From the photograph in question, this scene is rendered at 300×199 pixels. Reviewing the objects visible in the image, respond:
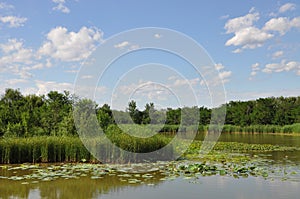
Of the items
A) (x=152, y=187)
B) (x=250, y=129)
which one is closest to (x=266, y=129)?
(x=250, y=129)

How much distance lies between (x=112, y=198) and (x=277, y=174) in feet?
17.2

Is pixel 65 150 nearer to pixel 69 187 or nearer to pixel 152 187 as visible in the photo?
pixel 69 187

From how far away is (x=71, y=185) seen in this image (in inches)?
333

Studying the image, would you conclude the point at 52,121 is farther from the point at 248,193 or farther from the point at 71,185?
the point at 248,193

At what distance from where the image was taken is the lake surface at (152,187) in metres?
7.45

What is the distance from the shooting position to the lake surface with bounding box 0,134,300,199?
7.45 m

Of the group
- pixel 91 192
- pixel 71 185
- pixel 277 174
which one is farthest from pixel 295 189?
pixel 71 185

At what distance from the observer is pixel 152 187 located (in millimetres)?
8219

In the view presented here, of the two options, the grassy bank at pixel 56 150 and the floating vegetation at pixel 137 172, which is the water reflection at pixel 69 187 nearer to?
the floating vegetation at pixel 137 172

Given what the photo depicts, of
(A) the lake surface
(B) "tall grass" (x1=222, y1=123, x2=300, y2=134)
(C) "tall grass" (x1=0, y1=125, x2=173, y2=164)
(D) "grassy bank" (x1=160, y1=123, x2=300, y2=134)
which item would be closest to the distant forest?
(C) "tall grass" (x1=0, y1=125, x2=173, y2=164)

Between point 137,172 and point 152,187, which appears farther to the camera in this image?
point 137,172

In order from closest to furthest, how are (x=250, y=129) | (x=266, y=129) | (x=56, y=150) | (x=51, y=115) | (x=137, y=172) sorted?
1. (x=137, y=172)
2. (x=56, y=150)
3. (x=51, y=115)
4. (x=266, y=129)
5. (x=250, y=129)

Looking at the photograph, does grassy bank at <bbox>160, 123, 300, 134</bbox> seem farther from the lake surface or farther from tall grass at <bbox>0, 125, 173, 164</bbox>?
the lake surface

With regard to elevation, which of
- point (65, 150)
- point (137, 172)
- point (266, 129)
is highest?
point (266, 129)
